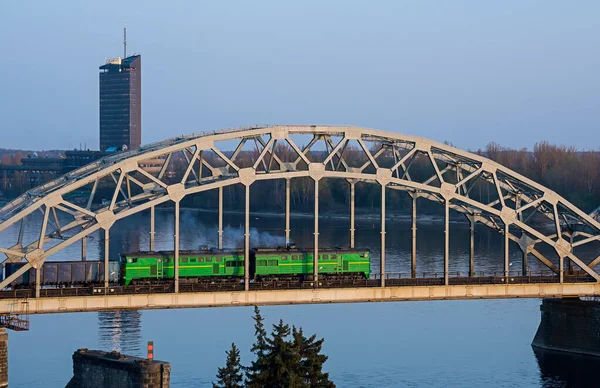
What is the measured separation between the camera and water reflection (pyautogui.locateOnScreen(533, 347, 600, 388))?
70.9 metres

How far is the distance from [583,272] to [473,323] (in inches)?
555

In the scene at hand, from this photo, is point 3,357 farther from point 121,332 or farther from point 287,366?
point 121,332

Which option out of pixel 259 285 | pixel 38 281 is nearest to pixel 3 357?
pixel 38 281

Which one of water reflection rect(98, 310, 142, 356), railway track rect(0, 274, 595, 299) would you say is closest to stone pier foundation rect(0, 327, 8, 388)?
railway track rect(0, 274, 595, 299)

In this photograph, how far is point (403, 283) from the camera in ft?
235

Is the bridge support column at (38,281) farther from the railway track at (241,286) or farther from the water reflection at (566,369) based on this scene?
the water reflection at (566,369)

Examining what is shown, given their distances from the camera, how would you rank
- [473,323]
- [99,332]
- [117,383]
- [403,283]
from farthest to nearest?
1. [473,323]
2. [99,332]
3. [403,283]
4. [117,383]

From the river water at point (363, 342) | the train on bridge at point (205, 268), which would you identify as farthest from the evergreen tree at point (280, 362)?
the train on bridge at point (205, 268)

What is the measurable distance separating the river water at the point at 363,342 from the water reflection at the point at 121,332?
0.08 m

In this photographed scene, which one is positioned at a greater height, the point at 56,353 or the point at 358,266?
the point at 358,266

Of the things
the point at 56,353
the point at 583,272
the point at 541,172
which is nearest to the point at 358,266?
the point at 583,272

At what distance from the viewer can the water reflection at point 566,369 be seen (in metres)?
70.9

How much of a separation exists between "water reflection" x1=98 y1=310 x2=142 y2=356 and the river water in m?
0.08

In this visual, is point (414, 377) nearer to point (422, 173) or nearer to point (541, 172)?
point (422, 173)
